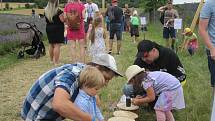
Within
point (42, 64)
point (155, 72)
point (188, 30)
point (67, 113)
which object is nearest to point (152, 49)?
point (155, 72)

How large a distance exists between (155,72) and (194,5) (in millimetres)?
23152

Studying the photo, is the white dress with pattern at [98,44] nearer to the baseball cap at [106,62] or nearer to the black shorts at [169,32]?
the black shorts at [169,32]

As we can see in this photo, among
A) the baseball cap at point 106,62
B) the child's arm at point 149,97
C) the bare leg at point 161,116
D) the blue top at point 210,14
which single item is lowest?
the bare leg at point 161,116

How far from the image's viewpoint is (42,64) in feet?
35.1

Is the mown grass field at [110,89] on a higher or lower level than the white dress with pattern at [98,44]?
lower

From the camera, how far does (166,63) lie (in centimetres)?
613

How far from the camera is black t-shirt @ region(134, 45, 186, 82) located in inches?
237

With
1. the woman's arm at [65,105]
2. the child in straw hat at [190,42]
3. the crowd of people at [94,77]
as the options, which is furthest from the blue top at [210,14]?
the child in straw hat at [190,42]

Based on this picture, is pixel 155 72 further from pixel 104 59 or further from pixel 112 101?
pixel 104 59

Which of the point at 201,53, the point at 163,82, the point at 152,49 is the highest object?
the point at 152,49

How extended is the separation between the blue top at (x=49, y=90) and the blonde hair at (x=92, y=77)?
0.10m

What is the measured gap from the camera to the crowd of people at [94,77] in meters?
3.21

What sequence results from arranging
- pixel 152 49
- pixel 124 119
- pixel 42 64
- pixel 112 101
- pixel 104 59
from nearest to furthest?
pixel 104 59 → pixel 124 119 → pixel 152 49 → pixel 112 101 → pixel 42 64

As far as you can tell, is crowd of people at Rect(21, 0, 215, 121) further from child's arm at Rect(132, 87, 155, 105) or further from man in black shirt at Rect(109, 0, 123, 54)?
man in black shirt at Rect(109, 0, 123, 54)
